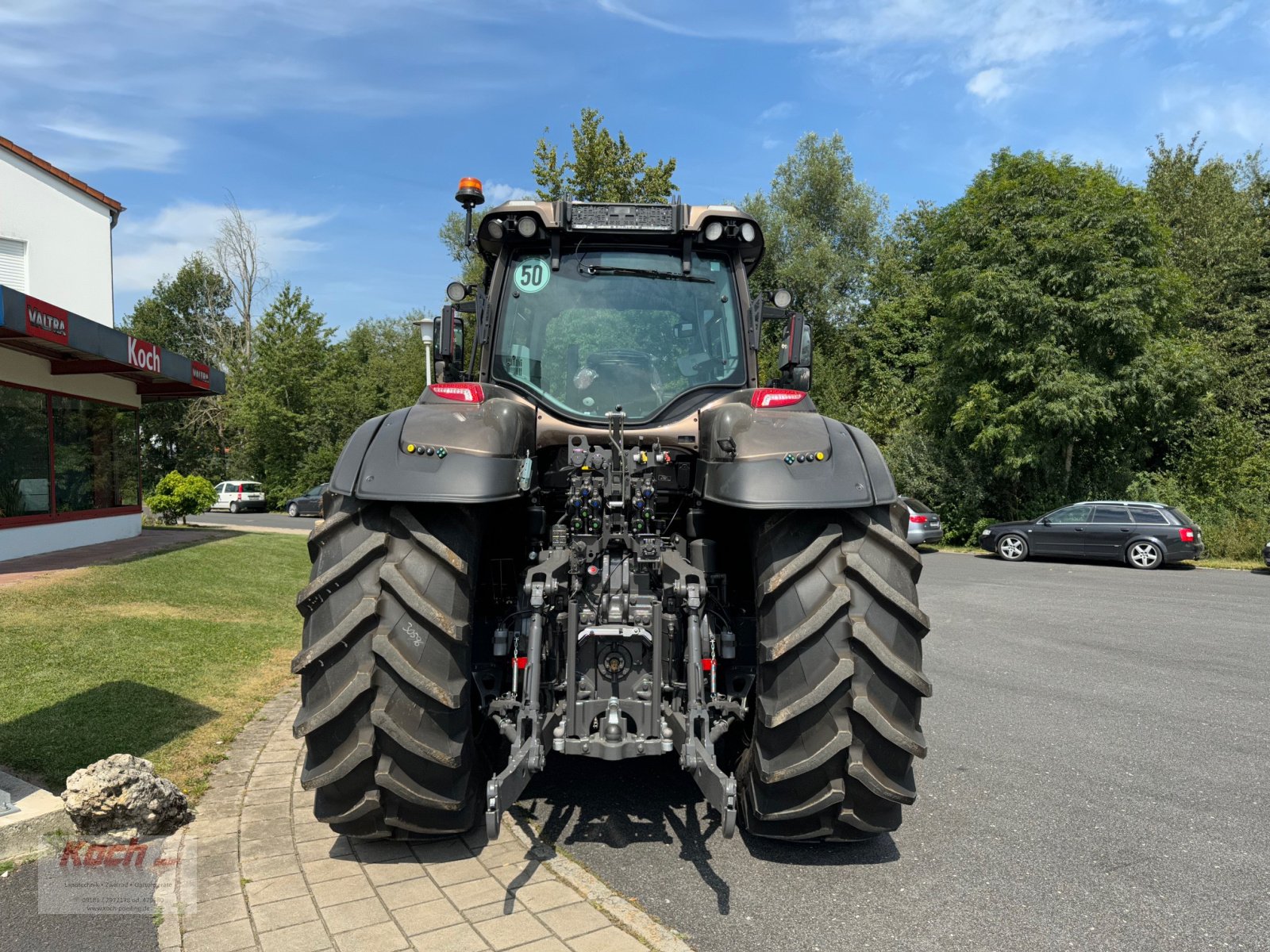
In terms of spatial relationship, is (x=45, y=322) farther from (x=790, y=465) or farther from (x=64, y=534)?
(x=790, y=465)

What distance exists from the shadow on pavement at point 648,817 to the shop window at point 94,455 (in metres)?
13.5

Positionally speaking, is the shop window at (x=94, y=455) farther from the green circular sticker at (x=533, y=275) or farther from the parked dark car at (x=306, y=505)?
the parked dark car at (x=306, y=505)

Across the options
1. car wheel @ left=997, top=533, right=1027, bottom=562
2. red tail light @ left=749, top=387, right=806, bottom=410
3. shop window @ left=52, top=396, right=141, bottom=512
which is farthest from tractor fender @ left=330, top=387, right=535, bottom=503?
car wheel @ left=997, top=533, right=1027, bottom=562

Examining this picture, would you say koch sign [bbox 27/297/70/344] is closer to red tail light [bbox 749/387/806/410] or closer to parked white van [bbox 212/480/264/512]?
red tail light [bbox 749/387/806/410]

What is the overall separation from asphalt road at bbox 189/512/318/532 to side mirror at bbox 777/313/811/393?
2540 centimetres

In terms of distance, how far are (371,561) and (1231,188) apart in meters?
37.6

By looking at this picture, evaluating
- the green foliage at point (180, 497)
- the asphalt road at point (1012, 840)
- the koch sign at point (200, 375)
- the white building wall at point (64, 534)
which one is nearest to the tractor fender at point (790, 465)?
the asphalt road at point (1012, 840)

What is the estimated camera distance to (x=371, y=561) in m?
3.25

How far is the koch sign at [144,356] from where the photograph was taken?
1388 cm

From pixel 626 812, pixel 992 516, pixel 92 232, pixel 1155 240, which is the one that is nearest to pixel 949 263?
pixel 1155 240

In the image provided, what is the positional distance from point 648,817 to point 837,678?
4.58 feet

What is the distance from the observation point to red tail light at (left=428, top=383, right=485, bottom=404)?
3.66 m

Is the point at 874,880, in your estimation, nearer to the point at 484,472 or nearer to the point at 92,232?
the point at 484,472

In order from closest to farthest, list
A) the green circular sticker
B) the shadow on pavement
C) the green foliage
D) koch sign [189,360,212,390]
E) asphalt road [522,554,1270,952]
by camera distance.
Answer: asphalt road [522,554,1270,952] < the shadow on pavement < the green circular sticker < koch sign [189,360,212,390] < the green foliage
